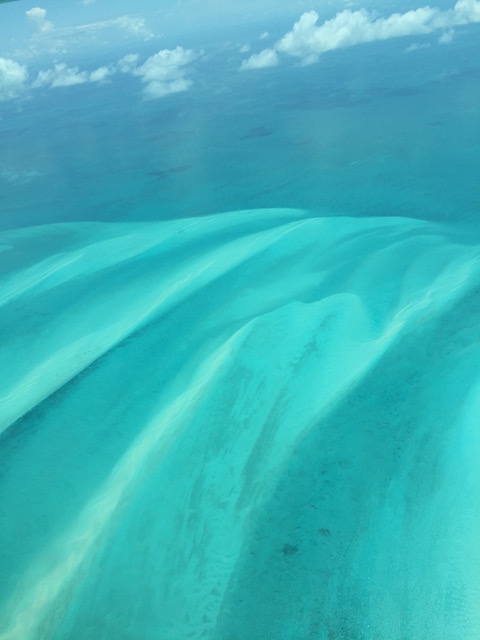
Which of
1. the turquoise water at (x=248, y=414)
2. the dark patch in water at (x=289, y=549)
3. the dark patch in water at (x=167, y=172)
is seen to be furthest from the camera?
the dark patch in water at (x=167, y=172)

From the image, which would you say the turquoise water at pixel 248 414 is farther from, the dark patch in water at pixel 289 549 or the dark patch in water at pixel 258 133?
the dark patch in water at pixel 258 133

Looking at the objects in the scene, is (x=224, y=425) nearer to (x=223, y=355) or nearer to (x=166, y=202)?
(x=223, y=355)

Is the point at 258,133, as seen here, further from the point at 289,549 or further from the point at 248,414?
the point at 289,549

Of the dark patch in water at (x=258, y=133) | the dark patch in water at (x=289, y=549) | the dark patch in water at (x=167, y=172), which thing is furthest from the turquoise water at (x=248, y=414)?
the dark patch in water at (x=258, y=133)

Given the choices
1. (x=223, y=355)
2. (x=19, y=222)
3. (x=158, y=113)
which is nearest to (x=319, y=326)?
(x=223, y=355)

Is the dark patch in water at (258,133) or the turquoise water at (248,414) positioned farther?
the dark patch in water at (258,133)

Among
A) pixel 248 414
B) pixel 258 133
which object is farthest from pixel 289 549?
pixel 258 133

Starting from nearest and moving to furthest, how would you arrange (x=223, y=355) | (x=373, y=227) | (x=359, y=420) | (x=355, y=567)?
(x=355, y=567) → (x=359, y=420) → (x=223, y=355) → (x=373, y=227)

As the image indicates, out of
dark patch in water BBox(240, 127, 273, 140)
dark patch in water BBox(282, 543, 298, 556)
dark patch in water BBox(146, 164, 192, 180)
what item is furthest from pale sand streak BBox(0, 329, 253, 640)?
dark patch in water BBox(240, 127, 273, 140)
